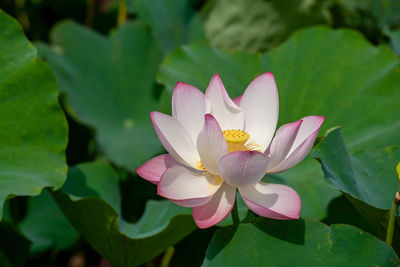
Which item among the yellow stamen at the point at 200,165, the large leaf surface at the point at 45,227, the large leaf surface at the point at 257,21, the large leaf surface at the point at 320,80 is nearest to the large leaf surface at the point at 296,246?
the yellow stamen at the point at 200,165

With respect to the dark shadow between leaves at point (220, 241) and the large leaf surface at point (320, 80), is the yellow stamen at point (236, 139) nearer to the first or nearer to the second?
the dark shadow between leaves at point (220, 241)

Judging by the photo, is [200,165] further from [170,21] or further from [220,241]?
[170,21]

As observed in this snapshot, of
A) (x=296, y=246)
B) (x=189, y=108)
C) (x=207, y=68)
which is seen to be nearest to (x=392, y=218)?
(x=296, y=246)

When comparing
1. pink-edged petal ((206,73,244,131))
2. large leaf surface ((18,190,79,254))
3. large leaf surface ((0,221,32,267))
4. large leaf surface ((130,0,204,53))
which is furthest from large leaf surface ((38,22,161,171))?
pink-edged petal ((206,73,244,131))

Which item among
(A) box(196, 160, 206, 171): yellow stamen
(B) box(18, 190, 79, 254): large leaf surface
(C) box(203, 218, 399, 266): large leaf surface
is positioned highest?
(A) box(196, 160, 206, 171): yellow stamen

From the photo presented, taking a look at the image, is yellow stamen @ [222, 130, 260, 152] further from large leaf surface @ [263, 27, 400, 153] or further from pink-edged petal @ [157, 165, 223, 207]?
large leaf surface @ [263, 27, 400, 153]

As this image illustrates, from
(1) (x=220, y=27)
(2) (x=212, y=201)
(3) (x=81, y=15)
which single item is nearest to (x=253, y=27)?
(1) (x=220, y=27)

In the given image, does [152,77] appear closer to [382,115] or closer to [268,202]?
[382,115]
